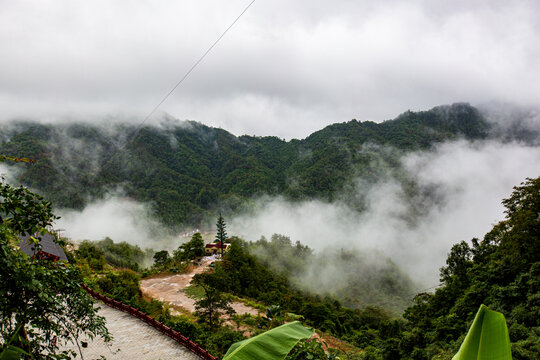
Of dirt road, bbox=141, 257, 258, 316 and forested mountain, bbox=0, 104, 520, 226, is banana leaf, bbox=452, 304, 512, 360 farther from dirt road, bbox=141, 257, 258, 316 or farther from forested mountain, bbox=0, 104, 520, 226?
forested mountain, bbox=0, 104, 520, 226

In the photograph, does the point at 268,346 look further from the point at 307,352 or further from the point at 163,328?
the point at 163,328

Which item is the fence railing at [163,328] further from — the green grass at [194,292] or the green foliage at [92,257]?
the green grass at [194,292]

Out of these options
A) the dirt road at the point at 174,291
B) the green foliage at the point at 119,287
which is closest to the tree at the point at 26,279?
the green foliage at the point at 119,287

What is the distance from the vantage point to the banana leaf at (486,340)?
161 centimetres

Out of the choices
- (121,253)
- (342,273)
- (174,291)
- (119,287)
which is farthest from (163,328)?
(342,273)

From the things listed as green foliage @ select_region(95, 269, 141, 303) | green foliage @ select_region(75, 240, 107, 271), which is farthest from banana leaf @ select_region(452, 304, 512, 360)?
green foliage @ select_region(75, 240, 107, 271)

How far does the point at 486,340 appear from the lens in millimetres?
1629

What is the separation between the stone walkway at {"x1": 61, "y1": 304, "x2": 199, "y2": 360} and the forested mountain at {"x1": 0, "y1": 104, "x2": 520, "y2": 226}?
7024 cm

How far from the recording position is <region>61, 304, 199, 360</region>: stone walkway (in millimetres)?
8461

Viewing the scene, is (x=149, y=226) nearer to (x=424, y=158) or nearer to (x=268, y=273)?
(x=268, y=273)

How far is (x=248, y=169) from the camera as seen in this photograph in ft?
363

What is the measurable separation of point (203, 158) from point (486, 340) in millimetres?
123454

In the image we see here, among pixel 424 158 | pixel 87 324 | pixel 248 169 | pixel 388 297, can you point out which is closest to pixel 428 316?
pixel 87 324

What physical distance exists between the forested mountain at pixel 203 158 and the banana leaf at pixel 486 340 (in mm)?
80857
